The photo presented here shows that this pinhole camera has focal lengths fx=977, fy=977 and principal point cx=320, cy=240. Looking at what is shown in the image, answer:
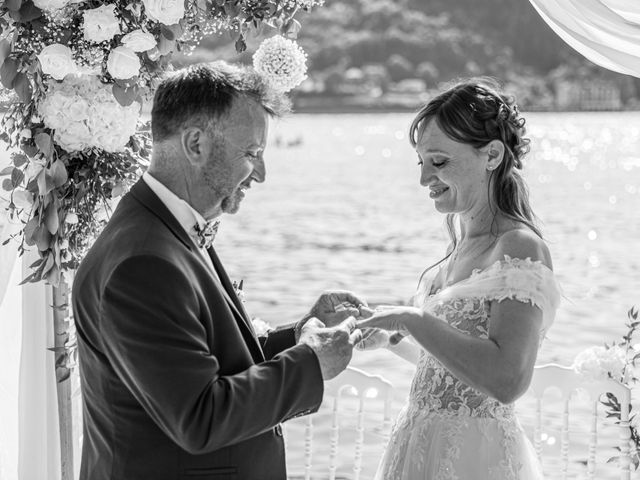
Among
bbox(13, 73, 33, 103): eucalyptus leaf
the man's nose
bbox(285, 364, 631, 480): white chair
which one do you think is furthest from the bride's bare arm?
bbox(13, 73, 33, 103): eucalyptus leaf

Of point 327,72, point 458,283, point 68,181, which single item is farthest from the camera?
point 327,72

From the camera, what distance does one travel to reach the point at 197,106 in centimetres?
185

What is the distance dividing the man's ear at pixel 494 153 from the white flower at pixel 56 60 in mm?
1126

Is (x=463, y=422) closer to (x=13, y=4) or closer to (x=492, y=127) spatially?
(x=492, y=127)

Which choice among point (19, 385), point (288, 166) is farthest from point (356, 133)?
point (19, 385)

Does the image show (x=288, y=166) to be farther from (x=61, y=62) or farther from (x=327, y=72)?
(x=61, y=62)

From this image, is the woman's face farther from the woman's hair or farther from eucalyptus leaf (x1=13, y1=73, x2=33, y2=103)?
eucalyptus leaf (x1=13, y1=73, x2=33, y2=103)

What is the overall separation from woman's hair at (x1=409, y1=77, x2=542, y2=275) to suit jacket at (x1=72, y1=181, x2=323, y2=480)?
77cm

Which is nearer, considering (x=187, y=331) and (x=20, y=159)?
(x=187, y=331)

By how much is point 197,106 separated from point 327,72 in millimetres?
37897

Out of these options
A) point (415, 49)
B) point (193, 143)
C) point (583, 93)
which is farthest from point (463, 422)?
point (583, 93)

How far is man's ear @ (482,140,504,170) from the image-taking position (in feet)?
7.95

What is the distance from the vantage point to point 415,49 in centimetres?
3744

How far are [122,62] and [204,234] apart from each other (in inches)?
36.0
